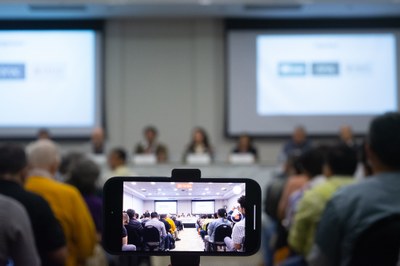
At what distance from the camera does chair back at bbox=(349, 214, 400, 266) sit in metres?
2.07

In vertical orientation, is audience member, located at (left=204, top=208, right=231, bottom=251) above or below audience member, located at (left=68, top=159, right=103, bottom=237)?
above

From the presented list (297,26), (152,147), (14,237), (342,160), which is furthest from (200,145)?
(14,237)

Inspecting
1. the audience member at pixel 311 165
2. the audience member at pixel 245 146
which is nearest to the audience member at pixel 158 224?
the audience member at pixel 311 165

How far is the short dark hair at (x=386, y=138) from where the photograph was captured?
7.63ft

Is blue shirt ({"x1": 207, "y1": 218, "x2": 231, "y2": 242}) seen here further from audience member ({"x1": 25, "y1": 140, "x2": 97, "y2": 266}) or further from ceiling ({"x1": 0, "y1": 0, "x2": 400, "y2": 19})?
ceiling ({"x1": 0, "y1": 0, "x2": 400, "y2": 19})

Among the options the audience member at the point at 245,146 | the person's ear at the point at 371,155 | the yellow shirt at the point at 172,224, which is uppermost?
the person's ear at the point at 371,155

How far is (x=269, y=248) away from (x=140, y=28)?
634 cm

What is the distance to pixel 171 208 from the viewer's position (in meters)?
1.25

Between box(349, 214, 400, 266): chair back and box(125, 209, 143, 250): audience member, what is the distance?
3.41ft

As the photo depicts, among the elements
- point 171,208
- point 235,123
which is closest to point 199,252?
point 171,208

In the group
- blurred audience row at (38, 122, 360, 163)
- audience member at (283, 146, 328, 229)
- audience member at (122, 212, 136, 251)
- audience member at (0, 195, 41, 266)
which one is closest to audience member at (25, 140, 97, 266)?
audience member at (0, 195, 41, 266)

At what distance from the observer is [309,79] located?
11719 millimetres

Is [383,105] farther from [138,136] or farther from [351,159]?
[351,159]

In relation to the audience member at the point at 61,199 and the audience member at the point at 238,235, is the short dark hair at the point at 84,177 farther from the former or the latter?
the audience member at the point at 238,235
